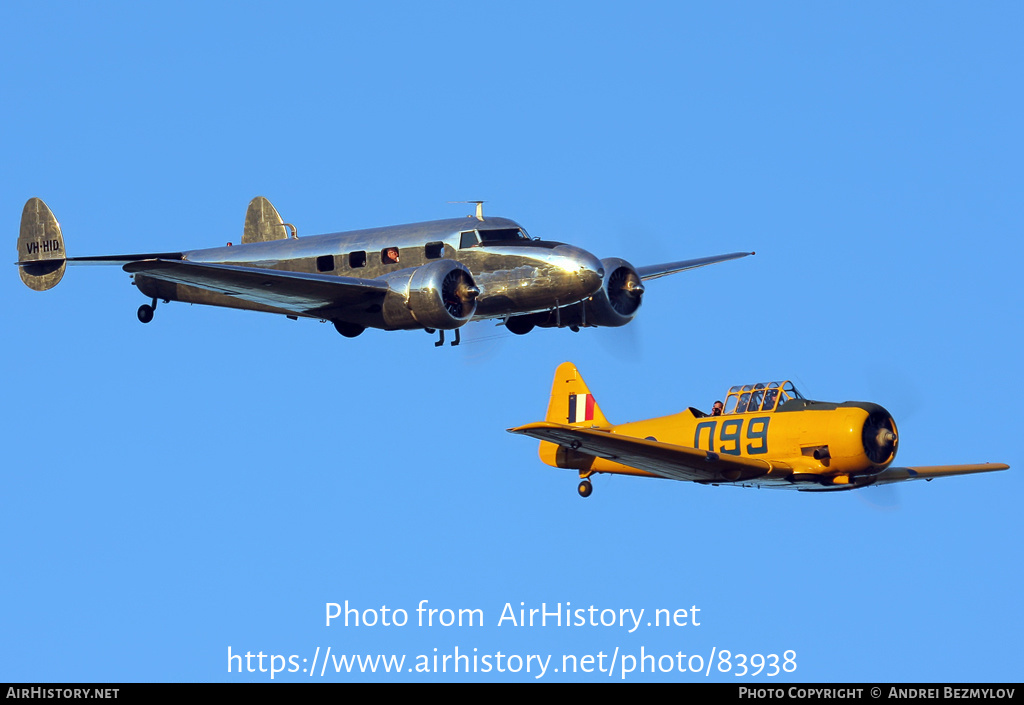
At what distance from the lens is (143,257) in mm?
47406

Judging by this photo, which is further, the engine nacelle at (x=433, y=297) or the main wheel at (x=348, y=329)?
the main wheel at (x=348, y=329)

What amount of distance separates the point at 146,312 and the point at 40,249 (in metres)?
3.19

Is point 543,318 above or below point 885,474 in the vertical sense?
above

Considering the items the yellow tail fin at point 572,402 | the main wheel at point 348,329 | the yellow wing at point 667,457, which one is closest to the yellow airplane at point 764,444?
the yellow wing at point 667,457

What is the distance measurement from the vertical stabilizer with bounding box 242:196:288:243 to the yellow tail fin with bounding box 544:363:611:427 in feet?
29.5

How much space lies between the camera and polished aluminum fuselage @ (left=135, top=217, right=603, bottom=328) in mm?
44250

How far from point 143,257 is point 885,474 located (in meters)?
19.7

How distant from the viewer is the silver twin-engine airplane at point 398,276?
144 feet

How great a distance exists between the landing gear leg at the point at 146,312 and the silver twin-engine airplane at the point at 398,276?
0.09 feet

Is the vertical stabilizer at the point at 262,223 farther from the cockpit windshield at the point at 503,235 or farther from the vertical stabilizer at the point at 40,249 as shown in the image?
the cockpit windshield at the point at 503,235
